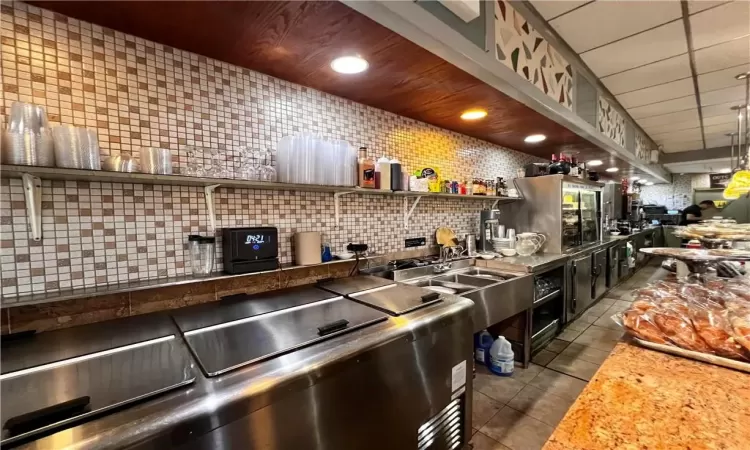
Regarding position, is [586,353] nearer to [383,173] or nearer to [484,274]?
[484,274]

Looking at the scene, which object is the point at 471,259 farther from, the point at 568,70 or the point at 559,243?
the point at 568,70

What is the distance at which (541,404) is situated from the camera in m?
2.08

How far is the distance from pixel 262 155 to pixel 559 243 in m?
3.08

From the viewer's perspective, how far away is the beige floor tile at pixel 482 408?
1.94 meters

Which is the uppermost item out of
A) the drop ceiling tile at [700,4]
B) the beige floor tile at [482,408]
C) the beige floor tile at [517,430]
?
the drop ceiling tile at [700,4]

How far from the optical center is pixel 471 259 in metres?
2.81

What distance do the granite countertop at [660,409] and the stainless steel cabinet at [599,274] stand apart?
3330 millimetres

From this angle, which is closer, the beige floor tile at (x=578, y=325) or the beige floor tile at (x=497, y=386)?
the beige floor tile at (x=497, y=386)

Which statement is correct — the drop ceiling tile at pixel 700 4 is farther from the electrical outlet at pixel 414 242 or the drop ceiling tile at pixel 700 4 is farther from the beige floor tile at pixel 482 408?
the beige floor tile at pixel 482 408

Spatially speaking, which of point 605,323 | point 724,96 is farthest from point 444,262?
point 724,96

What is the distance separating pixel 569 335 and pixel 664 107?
326 cm

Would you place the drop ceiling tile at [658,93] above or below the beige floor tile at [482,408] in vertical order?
above

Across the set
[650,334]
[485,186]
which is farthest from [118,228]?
[485,186]

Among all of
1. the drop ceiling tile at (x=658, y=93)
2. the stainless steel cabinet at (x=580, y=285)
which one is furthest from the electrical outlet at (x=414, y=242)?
the drop ceiling tile at (x=658, y=93)
